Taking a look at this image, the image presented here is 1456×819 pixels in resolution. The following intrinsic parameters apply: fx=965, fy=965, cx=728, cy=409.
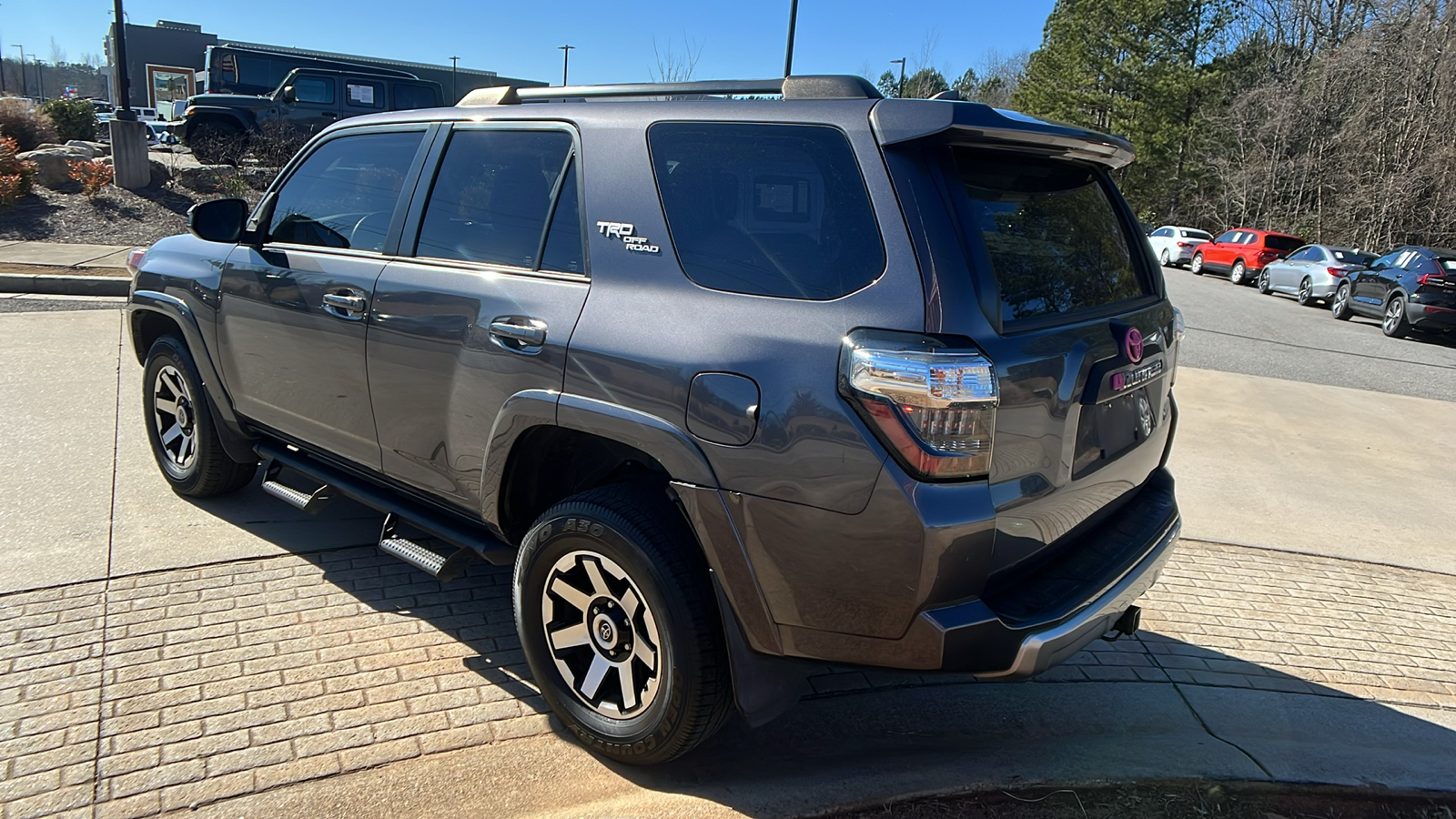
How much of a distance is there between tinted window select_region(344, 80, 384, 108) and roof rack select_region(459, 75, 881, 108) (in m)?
17.5

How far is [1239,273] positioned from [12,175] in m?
27.8

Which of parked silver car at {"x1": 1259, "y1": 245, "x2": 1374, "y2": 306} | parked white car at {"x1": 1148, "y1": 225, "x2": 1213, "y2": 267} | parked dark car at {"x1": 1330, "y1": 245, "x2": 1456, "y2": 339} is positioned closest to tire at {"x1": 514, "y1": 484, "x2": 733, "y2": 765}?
parked dark car at {"x1": 1330, "y1": 245, "x2": 1456, "y2": 339}

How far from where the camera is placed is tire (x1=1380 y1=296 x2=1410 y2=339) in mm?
16859

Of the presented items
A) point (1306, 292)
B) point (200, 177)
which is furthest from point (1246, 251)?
point (200, 177)

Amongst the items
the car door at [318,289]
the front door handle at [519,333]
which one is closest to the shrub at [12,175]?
the car door at [318,289]

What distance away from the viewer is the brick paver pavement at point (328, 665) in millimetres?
2826

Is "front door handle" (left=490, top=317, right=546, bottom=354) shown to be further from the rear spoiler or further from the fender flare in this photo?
the fender flare

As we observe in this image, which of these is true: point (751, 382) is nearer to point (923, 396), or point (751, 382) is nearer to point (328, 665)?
point (923, 396)

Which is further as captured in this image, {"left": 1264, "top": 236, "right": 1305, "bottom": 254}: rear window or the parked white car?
the parked white car

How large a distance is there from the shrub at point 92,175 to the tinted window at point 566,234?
14.2 m

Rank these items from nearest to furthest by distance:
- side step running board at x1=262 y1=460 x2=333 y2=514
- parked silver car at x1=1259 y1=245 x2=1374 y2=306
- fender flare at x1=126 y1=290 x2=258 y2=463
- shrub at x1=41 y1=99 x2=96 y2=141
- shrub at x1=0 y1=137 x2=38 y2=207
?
1. side step running board at x1=262 y1=460 x2=333 y2=514
2. fender flare at x1=126 y1=290 x2=258 y2=463
3. shrub at x1=0 y1=137 x2=38 y2=207
4. shrub at x1=41 y1=99 x2=96 y2=141
5. parked silver car at x1=1259 y1=245 x2=1374 y2=306

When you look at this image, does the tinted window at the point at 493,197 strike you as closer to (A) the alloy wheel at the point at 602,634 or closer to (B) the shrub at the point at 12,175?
(A) the alloy wheel at the point at 602,634

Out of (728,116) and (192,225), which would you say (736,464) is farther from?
(192,225)

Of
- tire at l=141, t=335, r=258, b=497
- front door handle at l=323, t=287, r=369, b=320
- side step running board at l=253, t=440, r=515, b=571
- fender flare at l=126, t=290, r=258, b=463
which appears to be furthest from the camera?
tire at l=141, t=335, r=258, b=497
